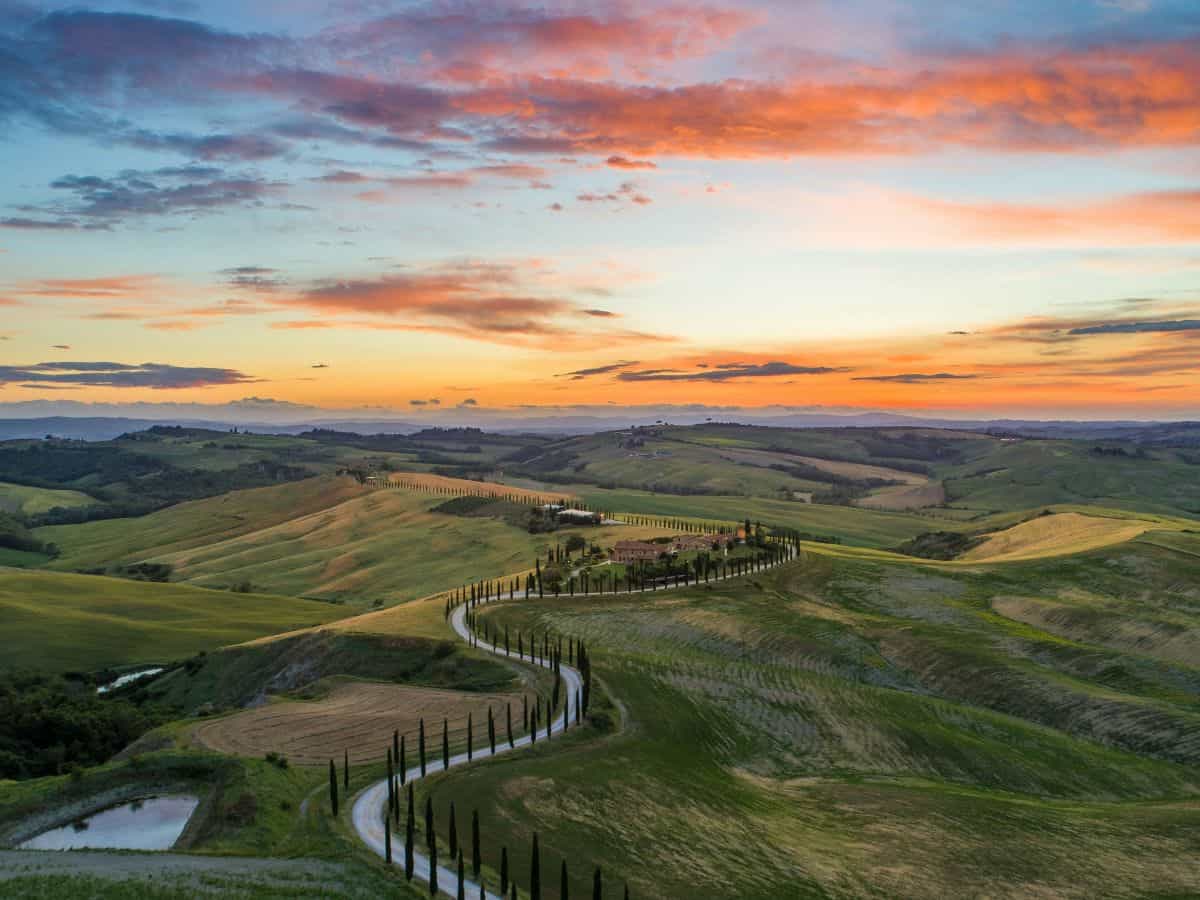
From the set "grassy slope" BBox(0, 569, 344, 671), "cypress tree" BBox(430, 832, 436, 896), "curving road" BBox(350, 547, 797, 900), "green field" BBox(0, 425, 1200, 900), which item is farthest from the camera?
"grassy slope" BBox(0, 569, 344, 671)

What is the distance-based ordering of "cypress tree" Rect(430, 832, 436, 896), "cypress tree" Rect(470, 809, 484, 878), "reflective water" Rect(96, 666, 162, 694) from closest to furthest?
"cypress tree" Rect(430, 832, 436, 896), "cypress tree" Rect(470, 809, 484, 878), "reflective water" Rect(96, 666, 162, 694)

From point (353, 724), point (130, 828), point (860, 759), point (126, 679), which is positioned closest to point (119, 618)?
→ point (126, 679)

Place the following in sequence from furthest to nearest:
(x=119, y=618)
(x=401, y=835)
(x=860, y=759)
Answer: (x=119, y=618) < (x=860, y=759) < (x=401, y=835)

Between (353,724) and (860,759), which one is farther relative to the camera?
(860,759)

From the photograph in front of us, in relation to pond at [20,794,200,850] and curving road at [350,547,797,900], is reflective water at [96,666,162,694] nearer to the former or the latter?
curving road at [350,547,797,900]

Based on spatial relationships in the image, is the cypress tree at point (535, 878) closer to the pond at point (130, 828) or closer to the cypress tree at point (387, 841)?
the cypress tree at point (387, 841)

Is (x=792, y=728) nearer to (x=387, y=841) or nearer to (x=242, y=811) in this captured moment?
(x=387, y=841)

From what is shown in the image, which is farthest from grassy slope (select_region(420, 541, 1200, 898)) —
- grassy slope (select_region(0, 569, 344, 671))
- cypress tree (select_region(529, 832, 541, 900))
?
grassy slope (select_region(0, 569, 344, 671))
